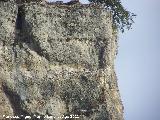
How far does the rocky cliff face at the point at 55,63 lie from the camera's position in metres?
29.6

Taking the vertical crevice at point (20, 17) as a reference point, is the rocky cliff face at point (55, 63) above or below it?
below

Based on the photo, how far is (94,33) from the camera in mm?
32438

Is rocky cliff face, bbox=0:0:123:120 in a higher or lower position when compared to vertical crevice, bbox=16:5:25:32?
lower

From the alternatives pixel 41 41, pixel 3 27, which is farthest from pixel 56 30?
pixel 3 27

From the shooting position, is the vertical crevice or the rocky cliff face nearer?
the rocky cliff face

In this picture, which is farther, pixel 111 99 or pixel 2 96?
pixel 111 99

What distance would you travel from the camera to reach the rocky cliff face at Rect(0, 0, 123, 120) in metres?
29.6

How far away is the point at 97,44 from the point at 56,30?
3.38 m

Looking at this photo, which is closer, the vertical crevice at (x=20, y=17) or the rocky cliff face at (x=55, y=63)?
the rocky cliff face at (x=55, y=63)

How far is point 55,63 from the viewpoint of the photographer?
31031 mm

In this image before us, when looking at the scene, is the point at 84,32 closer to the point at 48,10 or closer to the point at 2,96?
the point at 48,10

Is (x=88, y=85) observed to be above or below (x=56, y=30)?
below

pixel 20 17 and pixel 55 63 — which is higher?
pixel 20 17

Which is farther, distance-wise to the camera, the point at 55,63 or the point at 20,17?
the point at 20,17
